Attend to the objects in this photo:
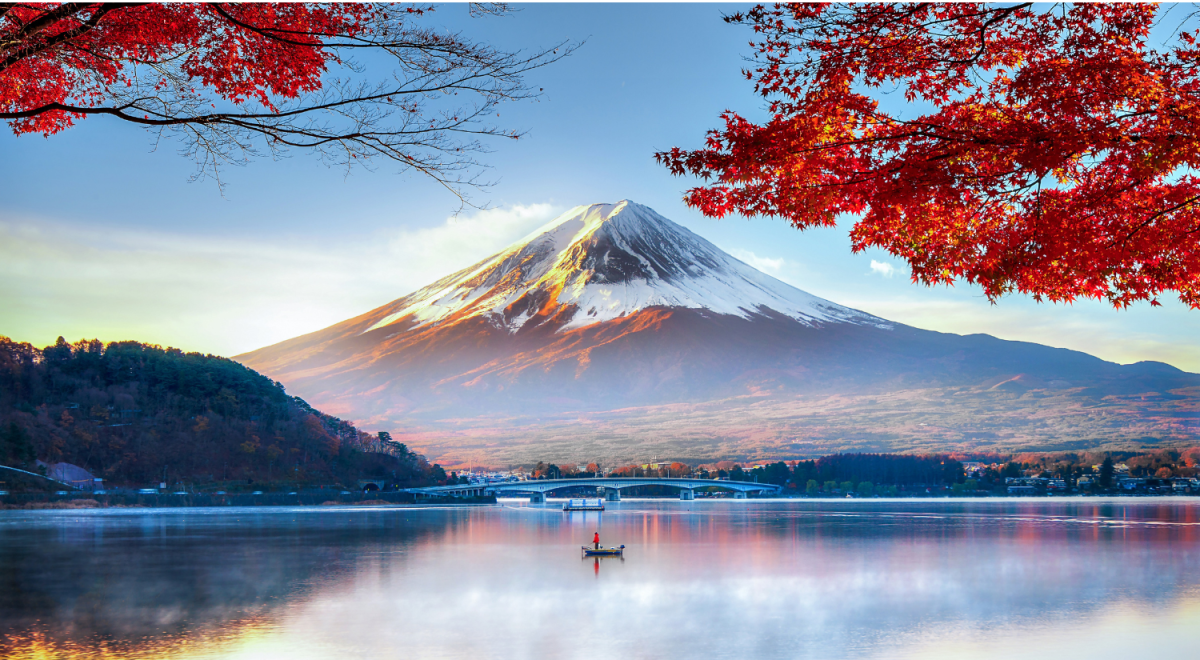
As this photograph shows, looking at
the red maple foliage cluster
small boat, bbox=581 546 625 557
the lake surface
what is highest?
the red maple foliage cluster

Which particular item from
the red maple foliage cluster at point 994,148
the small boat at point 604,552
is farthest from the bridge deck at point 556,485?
the red maple foliage cluster at point 994,148

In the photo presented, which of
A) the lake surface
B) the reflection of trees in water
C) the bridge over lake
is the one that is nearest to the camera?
the lake surface

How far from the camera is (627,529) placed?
55281mm

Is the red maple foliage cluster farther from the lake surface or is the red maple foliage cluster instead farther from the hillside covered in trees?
the hillside covered in trees

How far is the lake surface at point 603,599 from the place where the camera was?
52.0 ft

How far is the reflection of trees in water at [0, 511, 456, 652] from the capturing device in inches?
728

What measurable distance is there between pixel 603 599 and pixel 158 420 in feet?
329

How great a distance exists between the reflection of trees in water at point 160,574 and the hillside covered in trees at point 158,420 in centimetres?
5263

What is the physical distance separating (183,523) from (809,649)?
193 ft

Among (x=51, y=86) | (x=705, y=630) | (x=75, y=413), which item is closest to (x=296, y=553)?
(x=705, y=630)

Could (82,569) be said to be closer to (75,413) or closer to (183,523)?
(183,523)

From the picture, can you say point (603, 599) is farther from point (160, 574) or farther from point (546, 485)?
point (546, 485)

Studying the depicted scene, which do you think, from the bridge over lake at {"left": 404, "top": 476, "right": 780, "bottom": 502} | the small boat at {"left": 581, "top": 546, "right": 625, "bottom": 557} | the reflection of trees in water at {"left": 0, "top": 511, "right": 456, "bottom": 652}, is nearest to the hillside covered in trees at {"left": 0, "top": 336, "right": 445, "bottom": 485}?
the bridge over lake at {"left": 404, "top": 476, "right": 780, "bottom": 502}

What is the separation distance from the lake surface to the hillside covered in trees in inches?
2570
